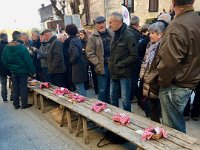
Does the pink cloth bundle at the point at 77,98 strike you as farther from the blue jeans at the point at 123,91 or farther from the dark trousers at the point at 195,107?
the dark trousers at the point at 195,107

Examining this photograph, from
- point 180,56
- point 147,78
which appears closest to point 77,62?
point 147,78

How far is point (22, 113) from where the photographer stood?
246 inches

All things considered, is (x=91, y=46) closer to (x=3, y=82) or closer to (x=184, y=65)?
(x=184, y=65)

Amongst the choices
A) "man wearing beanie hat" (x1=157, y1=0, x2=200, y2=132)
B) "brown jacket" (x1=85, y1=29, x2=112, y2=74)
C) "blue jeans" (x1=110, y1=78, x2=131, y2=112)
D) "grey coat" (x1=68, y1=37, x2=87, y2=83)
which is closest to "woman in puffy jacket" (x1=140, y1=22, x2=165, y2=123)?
"man wearing beanie hat" (x1=157, y1=0, x2=200, y2=132)

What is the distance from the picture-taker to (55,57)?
604 centimetres

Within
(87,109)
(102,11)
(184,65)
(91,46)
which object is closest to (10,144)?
(87,109)

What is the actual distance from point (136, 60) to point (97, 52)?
3.78 ft

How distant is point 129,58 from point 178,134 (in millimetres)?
1682

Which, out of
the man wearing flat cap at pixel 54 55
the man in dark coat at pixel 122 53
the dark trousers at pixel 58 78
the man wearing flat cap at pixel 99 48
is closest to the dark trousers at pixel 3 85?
the dark trousers at pixel 58 78

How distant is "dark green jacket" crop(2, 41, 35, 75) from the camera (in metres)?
6.16

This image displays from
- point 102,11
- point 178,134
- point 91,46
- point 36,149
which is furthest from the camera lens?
point 102,11

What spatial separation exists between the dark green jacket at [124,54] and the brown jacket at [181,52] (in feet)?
4.84

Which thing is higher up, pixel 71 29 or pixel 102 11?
pixel 102 11

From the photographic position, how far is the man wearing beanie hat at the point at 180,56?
2697 mm
